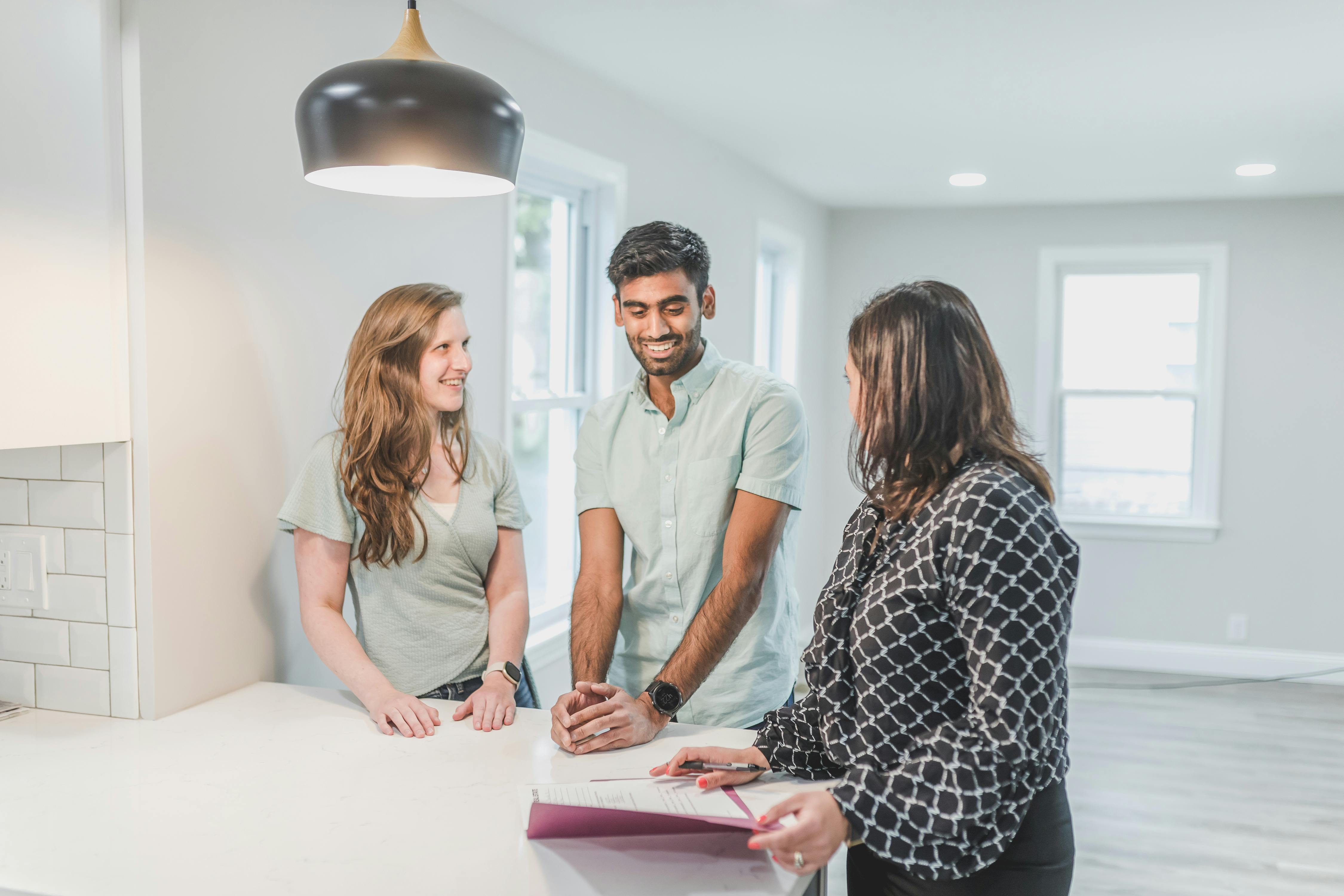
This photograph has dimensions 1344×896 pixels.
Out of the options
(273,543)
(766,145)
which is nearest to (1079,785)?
(766,145)

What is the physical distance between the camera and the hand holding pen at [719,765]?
131 cm

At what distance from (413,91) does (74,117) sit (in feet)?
2.19

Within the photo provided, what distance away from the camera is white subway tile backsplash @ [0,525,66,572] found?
168 centimetres

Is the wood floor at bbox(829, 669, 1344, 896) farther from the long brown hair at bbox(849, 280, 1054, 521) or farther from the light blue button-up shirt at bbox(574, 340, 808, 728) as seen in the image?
the long brown hair at bbox(849, 280, 1054, 521)

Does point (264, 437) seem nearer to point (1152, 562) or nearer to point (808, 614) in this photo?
point (808, 614)

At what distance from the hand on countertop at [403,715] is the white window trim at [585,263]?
46.6 inches

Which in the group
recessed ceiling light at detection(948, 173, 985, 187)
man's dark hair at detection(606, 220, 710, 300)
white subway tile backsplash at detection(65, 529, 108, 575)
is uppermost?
recessed ceiling light at detection(948, 173, 985, 187)

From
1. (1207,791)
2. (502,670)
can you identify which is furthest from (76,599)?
(1207,791)

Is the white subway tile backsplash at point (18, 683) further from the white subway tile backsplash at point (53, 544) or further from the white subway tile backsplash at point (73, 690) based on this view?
the white subway tile backsplash at point (53, 544)

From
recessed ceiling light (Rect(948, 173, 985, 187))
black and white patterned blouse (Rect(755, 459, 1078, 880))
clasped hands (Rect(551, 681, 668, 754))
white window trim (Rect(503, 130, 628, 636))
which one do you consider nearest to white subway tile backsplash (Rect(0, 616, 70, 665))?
clasped hands (Rect(551, 681, 668, 754))

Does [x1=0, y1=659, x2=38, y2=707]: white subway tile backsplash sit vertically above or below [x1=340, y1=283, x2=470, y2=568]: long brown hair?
below

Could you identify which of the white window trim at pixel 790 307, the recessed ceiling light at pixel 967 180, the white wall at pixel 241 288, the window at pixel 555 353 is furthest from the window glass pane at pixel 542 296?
the recessed ceiling light at pixel 967 180

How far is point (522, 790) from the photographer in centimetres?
128

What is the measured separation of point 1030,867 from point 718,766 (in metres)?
0.39
